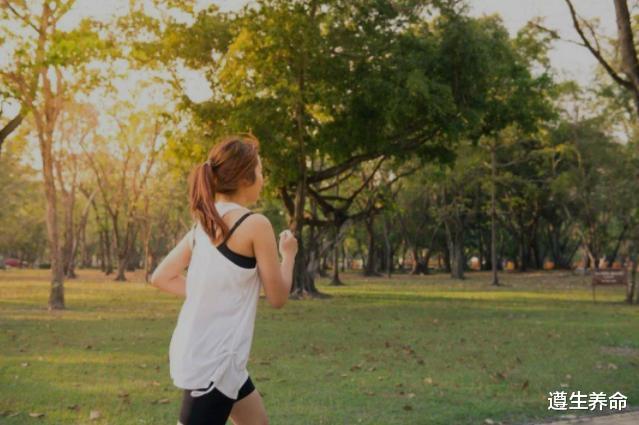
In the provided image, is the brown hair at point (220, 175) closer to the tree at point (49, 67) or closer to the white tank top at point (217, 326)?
the white tank top at point (217, 326)

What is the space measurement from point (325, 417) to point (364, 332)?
29.4ft

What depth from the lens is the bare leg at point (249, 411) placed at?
3402mm

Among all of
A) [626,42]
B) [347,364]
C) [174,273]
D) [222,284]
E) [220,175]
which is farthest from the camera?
[626,42]

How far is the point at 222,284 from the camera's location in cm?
321

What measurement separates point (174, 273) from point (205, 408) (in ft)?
2.24

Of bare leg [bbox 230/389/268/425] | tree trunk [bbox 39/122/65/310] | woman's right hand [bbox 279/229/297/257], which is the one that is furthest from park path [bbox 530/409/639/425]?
tree trunk [bbox 39/122/65/310]

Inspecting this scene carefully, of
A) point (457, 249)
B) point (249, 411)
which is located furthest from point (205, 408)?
point (457, 249)

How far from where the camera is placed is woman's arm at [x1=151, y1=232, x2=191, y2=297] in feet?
11.7

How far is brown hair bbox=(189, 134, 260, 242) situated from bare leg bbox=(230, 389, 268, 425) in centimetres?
72

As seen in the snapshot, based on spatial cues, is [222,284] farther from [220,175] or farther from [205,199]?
[220,175]

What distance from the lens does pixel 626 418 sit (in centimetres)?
704

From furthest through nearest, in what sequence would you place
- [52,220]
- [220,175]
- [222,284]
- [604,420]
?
1. [52,220]
2. [604,420]
3. [220,175]
4. [222,284]

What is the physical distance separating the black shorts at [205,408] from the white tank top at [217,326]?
3 cm

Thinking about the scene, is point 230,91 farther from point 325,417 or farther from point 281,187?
point 325,417
